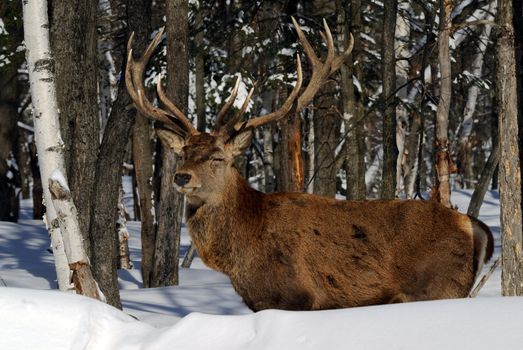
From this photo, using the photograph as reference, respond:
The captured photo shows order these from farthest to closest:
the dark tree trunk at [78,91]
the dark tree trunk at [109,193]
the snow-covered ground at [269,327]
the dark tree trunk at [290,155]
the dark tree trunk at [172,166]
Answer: the dark tree trunk at [290,155] → the dark tree trunk at [172,166] → the dark tree trunk at [109,193] → the dark tree trunk at [78,91] → the snow-covered ground at [269,327]

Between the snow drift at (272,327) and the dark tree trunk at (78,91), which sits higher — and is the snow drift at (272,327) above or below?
below

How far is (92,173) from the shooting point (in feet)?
26.0

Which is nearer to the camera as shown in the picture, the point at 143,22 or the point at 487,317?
the point at 487,317

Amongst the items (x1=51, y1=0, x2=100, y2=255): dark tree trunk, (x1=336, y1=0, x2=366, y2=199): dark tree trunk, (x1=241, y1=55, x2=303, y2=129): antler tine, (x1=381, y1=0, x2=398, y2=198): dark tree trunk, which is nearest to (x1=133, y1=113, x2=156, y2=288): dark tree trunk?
(x1=336, y1=0, x2=366, y2=199): dark tree trunk

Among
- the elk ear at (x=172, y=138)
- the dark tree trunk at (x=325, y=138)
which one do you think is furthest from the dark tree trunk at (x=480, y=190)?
the dark tree trunk at (x=325, y=138)

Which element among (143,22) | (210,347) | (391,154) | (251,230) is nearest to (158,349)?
(210,347)

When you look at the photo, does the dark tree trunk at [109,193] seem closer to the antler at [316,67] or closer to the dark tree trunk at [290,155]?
the antler at [316,67]

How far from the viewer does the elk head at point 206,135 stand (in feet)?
22.7

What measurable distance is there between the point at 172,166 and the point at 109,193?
2183 millimetres

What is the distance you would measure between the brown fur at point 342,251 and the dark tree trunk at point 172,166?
370 centimetres

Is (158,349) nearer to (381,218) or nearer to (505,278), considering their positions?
(381,218)

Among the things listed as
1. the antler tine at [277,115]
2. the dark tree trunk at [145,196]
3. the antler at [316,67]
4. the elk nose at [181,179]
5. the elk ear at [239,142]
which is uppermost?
the antler at [316,67]

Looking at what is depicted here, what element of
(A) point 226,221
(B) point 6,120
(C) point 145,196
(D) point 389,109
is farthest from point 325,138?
(A) point 226,221

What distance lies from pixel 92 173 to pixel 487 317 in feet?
15.3
